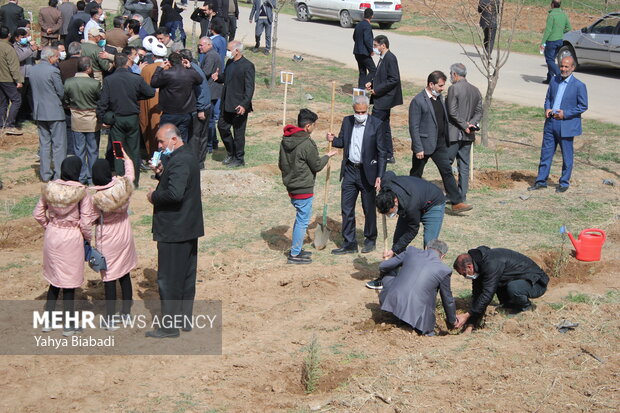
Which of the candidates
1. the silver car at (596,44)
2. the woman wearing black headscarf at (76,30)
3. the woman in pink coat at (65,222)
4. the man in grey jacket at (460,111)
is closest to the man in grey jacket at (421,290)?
the woman in pink coat at (65,222)

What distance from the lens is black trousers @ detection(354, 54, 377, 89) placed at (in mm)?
17297

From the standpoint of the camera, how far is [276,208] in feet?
39.1

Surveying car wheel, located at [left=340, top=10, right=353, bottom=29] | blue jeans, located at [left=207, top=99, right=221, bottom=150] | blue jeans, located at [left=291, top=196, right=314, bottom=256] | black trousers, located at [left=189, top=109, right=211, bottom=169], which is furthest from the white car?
blue jeans, located at [left=291, top=196, right=314, bottom=256]

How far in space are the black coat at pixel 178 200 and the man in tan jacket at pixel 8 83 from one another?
7.71 metres

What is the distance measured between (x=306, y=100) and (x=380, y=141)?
9.03 metres

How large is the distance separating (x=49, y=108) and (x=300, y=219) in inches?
190

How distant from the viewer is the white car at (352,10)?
27766mm

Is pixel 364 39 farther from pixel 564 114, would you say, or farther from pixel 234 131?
pixel 564 114

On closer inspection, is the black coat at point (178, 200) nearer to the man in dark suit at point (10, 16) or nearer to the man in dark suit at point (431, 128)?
the man in dark suit at point (431, 128)

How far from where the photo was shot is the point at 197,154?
12.5 m

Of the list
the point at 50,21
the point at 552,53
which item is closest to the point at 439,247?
the point at 552,53

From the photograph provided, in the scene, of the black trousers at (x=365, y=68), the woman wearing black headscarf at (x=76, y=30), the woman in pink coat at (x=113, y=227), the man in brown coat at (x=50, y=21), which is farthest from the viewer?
the man in brown coat at (x=50, y=21)

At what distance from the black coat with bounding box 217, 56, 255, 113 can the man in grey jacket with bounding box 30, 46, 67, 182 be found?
2661 mm

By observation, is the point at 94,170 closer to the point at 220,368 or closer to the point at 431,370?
the point at 220,368
